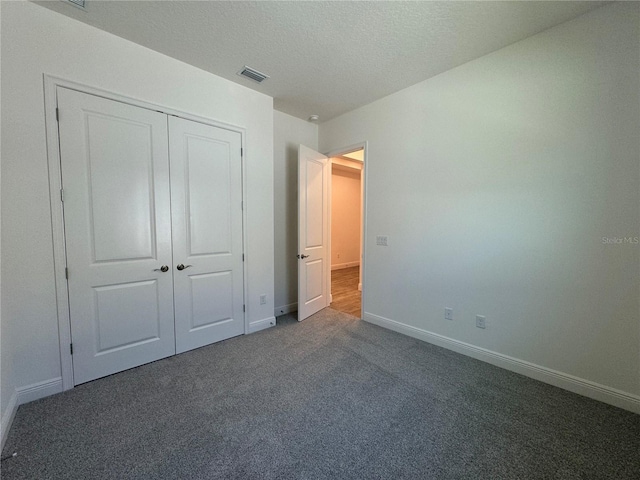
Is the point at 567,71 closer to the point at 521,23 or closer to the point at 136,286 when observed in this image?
the point at 521,23

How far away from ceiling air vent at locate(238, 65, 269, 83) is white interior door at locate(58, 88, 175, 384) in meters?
0.91

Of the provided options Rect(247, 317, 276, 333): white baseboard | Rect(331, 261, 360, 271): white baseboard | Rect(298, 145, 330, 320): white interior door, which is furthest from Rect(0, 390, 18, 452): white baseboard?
Rect(331, 261, 360, 271): white baseboard

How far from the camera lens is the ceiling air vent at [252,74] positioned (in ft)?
8.23

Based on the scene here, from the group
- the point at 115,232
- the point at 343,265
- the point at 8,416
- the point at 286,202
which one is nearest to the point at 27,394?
the point at 8,416

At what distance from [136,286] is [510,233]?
339 cm

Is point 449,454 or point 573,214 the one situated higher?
point 573,214

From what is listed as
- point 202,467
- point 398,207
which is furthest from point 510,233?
point 202,467

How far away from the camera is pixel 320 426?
5.35 ft

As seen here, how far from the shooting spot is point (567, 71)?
1.92 metres

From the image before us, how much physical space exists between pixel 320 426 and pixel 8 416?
2.01 metres

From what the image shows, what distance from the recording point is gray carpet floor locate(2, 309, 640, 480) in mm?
1354

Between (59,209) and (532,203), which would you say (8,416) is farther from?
(532,203)

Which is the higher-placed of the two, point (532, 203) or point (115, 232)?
point (532, 203)

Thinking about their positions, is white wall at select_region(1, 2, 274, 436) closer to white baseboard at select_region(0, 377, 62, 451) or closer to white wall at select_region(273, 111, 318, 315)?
white baseboard at select_region(0, 377, 62, 451)
